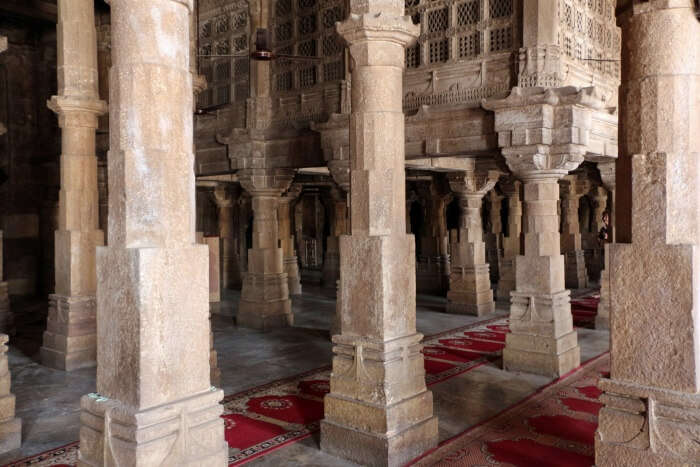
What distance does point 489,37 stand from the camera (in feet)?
27.1

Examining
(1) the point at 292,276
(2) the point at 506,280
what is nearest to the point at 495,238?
(2) the point at 506,280

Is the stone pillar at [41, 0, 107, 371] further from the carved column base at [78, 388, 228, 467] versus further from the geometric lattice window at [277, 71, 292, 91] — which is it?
the carved column base at [78, 388, 228, 467]

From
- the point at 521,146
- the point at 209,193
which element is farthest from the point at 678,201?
the point at 209,193

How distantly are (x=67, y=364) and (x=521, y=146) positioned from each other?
268 inches

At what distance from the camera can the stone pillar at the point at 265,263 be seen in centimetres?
1114

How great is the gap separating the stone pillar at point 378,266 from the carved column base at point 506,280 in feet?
33.0

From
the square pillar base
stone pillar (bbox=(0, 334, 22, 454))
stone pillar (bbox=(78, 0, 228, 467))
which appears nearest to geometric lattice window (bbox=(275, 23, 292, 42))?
stone pillar (bbox=(0, 334, 22, 454))

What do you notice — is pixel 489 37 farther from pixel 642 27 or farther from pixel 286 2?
pixel 642 27

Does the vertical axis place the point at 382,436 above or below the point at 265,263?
below

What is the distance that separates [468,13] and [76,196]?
20.4 feet

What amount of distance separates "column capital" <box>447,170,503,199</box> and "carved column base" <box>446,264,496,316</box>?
1567mm

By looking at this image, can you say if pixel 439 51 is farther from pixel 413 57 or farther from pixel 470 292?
pixel 470 292

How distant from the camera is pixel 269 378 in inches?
309

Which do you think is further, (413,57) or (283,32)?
(283,32)
